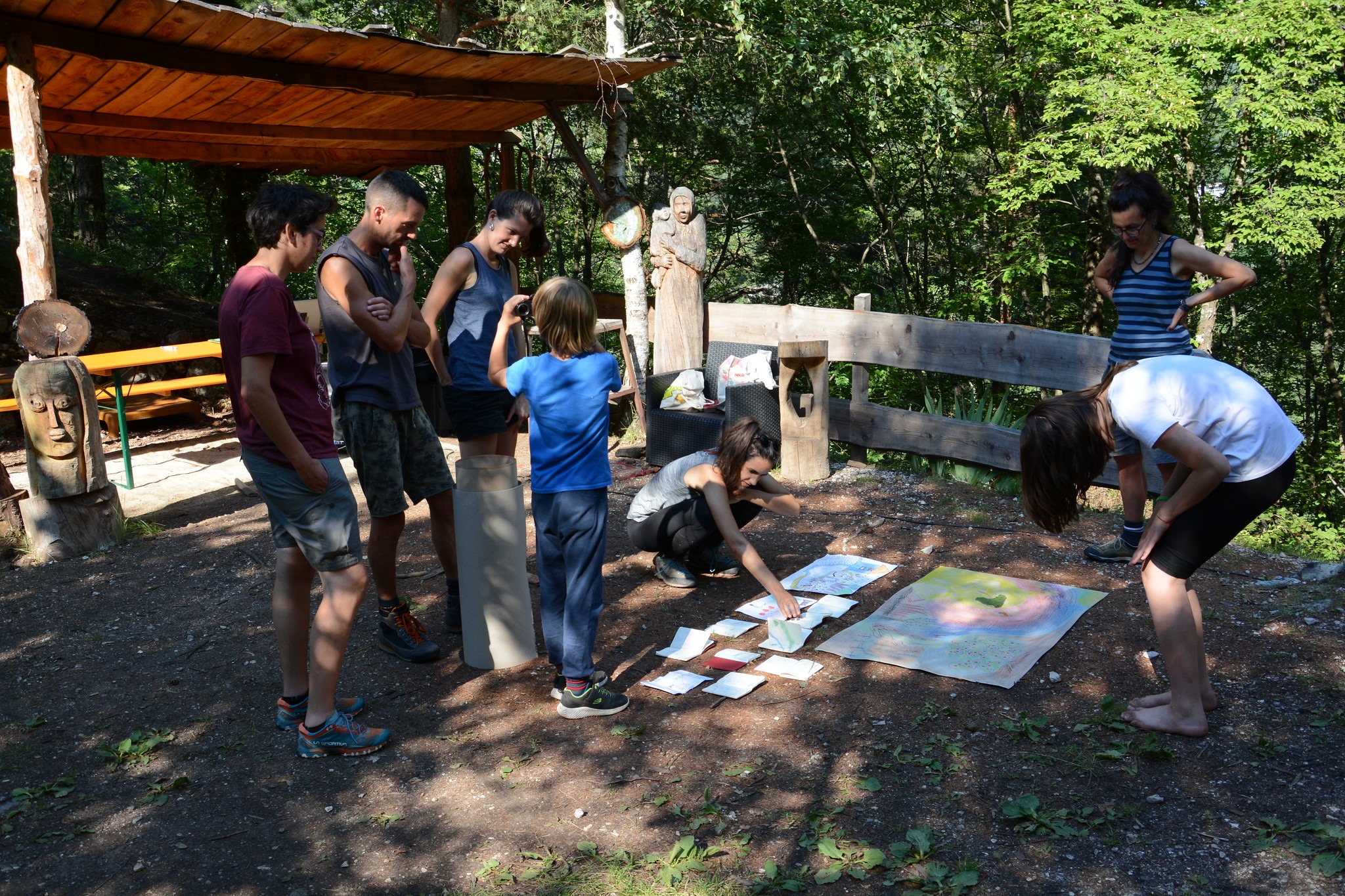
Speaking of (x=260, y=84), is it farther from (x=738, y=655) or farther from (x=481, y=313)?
(x=738, y=655)

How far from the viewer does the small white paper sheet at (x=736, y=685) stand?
11.7 feet

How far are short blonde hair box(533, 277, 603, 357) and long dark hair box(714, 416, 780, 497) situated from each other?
106cm

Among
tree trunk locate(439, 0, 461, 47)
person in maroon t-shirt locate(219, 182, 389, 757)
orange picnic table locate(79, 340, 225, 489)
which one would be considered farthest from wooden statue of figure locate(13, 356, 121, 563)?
tree trunk locate(439, 0, 461, 47)

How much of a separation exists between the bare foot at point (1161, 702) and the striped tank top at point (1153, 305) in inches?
61.4

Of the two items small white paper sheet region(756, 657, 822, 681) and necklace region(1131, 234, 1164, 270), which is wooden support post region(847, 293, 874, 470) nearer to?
necklace region(1131, 234, 1164, 270)

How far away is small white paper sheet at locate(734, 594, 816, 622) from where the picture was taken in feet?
13.9

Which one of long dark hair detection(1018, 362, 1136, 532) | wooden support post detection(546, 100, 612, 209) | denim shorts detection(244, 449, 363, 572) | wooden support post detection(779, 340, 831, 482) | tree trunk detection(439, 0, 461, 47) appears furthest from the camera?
tree trunk detection(439, 0, 461, 47)

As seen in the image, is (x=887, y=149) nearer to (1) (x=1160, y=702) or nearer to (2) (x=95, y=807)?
(1) (x=1160, y=702)

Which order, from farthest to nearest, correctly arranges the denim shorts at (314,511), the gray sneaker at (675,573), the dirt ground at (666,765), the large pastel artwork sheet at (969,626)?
the gray sneaker at (675,573), the large pastel artwork sheet at (969,626), the denim shorts at (314,511), the dirt ground at (666,765)

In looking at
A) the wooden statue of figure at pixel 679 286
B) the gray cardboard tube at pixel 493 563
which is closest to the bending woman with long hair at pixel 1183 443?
the gray cardboard tube at pixel 493 563

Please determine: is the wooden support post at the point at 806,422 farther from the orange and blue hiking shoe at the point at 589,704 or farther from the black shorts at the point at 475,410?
the orange and blue hiking shoe at the point at 589,704

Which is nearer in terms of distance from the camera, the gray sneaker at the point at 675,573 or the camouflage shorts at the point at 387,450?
the camouflage shorts at the point at 387,450

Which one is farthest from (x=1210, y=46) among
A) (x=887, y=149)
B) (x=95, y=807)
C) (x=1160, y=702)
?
(x=95, y=807)

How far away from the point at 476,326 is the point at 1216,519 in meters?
2.77
